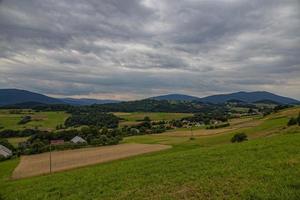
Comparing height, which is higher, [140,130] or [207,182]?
[207,182]

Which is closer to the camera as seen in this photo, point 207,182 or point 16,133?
point 207,182

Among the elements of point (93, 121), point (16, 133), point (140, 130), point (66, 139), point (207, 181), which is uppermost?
point (207, 181)

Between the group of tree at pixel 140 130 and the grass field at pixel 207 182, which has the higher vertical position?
the grass field at pixel 207 182

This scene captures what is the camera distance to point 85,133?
106938mm

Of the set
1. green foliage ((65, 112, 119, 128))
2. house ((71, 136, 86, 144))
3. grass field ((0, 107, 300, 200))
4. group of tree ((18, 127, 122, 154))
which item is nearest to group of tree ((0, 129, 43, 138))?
group of tree ((18, 127, 122, 154))

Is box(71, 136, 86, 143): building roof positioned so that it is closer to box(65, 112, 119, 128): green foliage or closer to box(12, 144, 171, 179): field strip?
box(12, 144, 171, 179): field strip

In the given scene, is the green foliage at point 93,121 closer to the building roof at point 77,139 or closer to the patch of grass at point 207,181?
the building roof at point 77,139

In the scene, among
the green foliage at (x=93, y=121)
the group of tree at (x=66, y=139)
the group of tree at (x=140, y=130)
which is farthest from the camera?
the green foliage at (x=93, y=121)

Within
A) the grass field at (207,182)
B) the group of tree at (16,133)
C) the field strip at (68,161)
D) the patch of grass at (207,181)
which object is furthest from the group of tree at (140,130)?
the patch of grass at (207,181)

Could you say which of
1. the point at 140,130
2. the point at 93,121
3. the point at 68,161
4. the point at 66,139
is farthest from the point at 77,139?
the point at 93,121

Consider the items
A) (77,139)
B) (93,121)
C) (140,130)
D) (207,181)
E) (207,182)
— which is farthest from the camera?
(93,121)

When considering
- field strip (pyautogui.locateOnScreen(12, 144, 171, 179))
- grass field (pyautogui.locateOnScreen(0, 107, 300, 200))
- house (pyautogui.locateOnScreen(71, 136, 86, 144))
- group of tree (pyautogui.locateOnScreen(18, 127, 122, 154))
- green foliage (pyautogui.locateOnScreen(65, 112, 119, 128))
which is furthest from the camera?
green foliage (pyautogui.locateOnScreen(65, 112, 119, 128))

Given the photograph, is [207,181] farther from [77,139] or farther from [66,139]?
[66,139]

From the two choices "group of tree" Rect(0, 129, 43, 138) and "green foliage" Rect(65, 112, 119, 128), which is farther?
"green foliage" Rect(65, 112, 119, 128)
